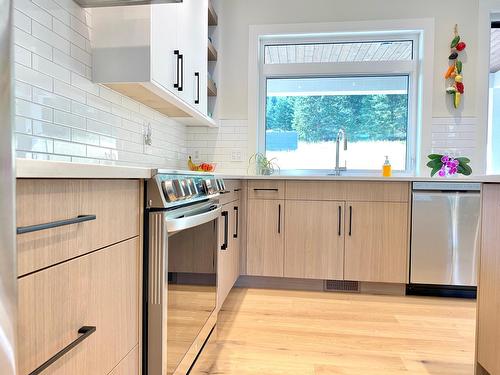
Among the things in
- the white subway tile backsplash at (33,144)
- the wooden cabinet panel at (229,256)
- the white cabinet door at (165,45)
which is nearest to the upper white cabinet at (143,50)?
the white cabinet door at (165,45)

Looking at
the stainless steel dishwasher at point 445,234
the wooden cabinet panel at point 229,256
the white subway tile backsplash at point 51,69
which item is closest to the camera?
the white subway tile backsplash at point 51,69

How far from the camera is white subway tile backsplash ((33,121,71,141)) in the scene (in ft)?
4.32

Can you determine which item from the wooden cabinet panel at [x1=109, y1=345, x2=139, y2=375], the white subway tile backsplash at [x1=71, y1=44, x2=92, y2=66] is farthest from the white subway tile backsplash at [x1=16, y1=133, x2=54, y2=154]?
the wooden cabinet panel at [x1=109, y1=345, x2=139, y2=375]

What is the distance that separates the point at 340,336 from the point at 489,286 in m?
0.89

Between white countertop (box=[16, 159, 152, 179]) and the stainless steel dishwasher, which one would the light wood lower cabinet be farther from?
the stainless steel dishwasher

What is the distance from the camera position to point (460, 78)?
294cm

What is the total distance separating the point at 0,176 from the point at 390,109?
3.36m

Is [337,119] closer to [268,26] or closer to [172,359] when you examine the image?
[268,26]

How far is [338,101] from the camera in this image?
3.30 metres

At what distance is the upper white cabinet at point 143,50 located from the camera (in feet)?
5.27

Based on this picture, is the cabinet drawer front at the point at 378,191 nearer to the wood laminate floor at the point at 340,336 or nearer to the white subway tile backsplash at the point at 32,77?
the wood laminate floor at the point at 340,336

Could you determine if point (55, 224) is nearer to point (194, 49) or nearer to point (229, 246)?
point (229, 246)

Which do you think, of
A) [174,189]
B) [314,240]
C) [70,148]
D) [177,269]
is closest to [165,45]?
[70,148]

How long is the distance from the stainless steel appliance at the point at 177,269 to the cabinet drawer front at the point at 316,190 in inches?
47.2
